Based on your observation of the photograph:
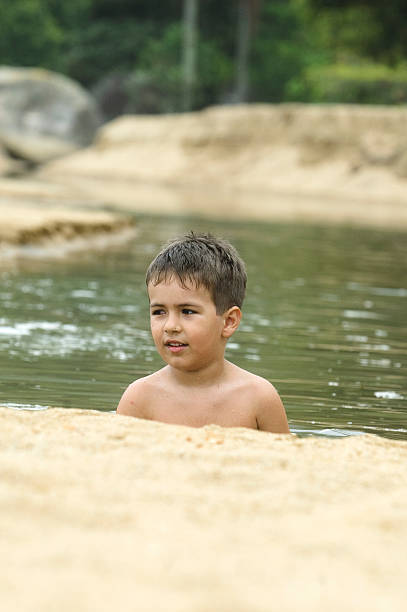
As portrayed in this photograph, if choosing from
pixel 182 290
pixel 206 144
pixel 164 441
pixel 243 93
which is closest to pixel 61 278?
pixel 182 290

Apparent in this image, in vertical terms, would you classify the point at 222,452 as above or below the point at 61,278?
below

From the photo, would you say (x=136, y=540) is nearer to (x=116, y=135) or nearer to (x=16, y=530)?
(x=16, y=530)

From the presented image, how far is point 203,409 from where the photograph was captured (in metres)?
4.07

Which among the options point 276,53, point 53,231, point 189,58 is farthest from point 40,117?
point 53,231

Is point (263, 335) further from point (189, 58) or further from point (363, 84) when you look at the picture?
point (189, 58)

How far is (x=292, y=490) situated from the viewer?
2.77m

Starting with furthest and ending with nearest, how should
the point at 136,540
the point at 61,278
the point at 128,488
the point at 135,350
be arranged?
the point at 61,278 → the point at 135,350 → the point at 128,488 → the point at 136,540

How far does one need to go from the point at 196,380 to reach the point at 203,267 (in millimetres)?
446

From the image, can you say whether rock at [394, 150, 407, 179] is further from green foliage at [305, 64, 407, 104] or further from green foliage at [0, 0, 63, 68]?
green foliage at [0, 0, 63, 68]

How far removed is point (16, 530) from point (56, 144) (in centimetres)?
3889

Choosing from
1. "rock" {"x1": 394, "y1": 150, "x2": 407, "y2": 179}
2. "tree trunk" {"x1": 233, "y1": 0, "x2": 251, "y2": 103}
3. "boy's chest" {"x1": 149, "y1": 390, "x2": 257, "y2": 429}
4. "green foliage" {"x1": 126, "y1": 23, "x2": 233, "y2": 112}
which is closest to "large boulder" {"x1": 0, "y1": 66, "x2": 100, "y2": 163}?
"green foliage" {"x1": 126, "y1": 23, "x2": 233, "y2": 112}

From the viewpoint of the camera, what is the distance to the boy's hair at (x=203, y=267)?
4020 millimetres

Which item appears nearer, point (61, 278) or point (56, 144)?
point (61, 278)

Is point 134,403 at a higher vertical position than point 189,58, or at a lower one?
lower
